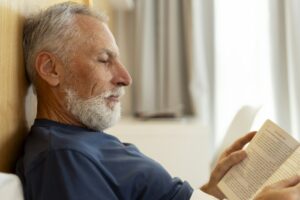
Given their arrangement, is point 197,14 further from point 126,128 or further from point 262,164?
point 262,164

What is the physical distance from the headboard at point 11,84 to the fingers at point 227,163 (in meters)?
0.49

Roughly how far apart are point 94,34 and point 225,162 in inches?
18.1

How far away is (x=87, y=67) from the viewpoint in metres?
0.95

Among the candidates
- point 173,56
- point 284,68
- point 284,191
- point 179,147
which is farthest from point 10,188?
point 284,68

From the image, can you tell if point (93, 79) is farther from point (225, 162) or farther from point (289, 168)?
point (289, 168)

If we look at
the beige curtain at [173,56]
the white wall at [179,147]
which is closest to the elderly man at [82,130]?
the white wall at [179,147]

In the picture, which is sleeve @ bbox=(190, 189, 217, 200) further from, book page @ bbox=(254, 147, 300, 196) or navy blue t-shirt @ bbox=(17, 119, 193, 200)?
book page @ bbox=(254, 147, 300, 196)

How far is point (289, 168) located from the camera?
84 centimetres

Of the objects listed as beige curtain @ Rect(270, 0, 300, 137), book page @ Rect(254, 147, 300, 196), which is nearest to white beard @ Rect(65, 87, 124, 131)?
book page @ Rect(254, 147, 300, 196)

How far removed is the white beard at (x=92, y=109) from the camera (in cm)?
94

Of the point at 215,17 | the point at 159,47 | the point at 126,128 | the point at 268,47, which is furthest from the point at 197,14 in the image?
the point at 126,128

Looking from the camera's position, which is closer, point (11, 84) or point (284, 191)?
point (284, 191)

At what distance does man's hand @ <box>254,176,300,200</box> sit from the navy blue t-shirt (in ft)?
0.63

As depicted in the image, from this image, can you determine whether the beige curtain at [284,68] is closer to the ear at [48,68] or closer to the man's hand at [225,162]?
the man's hand at [225,162]
